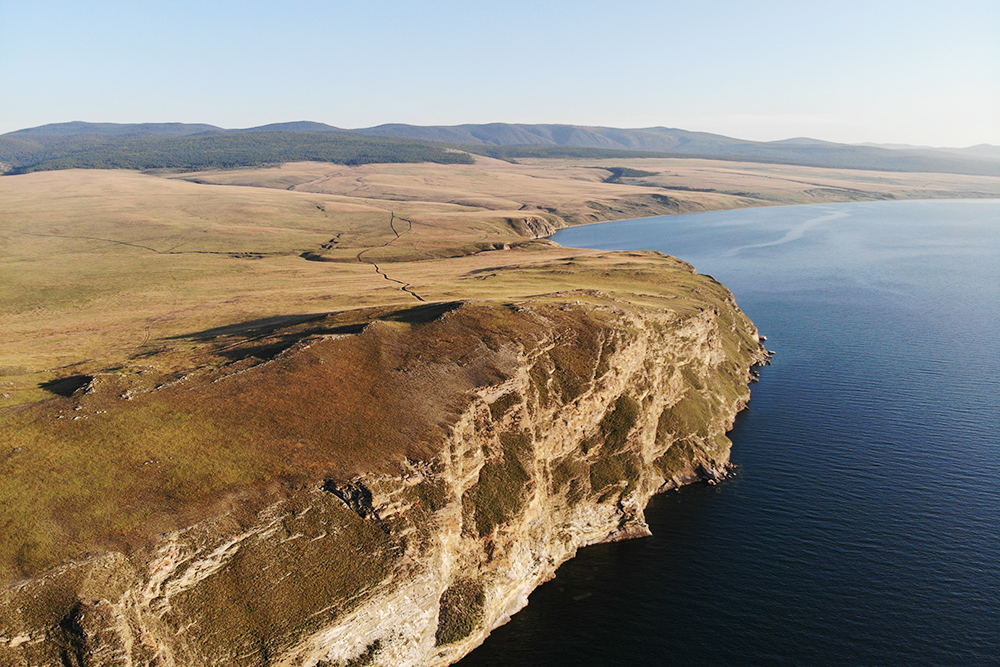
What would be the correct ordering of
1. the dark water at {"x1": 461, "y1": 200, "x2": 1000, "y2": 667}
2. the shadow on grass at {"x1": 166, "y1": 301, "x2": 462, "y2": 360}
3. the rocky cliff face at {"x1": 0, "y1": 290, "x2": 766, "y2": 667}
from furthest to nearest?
1. the shadow on grass at {"x1": 166, "y1": 301, "x2": 462, "y2": 360}
2. the dark water at {"x1": 461, "y1": 200, "x2": 1000, "y2": 667}
3. the rocky cliff face at {"x1": 0, "y1": 290, "x2": 766, "y2": 667}

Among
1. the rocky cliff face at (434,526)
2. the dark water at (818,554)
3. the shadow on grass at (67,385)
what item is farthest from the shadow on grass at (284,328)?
the dark water at (818,554)

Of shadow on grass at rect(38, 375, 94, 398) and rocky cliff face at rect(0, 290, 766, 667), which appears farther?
shadow on grass at rect(38, 375, 94, 398)

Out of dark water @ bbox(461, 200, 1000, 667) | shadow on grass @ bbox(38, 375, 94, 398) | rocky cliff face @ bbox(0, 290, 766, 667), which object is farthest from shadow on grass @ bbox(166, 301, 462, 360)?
dark water @ bbox(461, 200, 1000, 667)

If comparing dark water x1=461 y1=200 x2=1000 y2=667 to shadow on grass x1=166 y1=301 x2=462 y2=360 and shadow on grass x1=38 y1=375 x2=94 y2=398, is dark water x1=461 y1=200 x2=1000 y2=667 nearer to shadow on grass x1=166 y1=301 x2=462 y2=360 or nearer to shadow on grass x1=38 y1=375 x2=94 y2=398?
shadow on grass x1=166 y1=301 x2=462 y2=360

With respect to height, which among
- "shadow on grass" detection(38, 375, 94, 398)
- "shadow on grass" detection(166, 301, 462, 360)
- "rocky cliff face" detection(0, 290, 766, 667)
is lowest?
"rocky cliff face" detection(0, 290, 766, 667)

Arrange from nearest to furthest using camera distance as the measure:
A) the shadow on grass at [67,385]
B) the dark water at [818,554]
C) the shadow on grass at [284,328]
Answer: the dark water at [818,554], the shadow on grass at [67,385], the shadow on grass at [284,328]

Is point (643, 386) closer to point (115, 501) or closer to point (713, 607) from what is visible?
point (713, 607)

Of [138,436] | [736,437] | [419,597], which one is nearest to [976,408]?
[736,437]

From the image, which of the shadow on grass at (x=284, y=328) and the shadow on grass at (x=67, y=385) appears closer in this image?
the shadow on grass at (x=67, y=385)

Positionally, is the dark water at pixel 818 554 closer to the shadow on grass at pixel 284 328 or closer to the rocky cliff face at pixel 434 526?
the rocky cliff face at pixel 434 526
